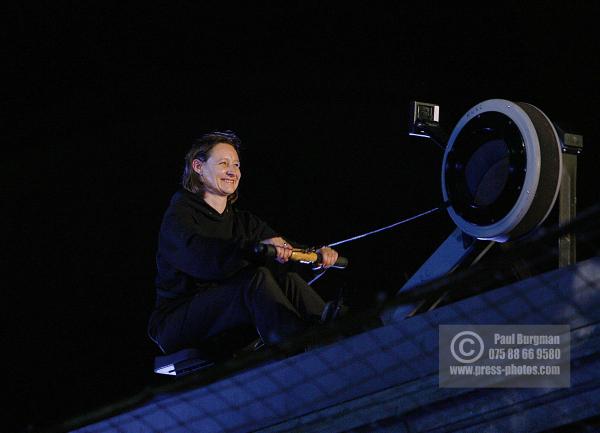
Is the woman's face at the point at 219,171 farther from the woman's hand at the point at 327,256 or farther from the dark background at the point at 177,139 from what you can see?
the dark background at the point at 177,139

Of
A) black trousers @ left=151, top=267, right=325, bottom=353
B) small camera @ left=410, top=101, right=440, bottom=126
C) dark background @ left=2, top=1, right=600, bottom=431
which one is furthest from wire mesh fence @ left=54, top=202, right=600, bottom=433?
dark background @ left=2, top=1, right=600, bottom=431

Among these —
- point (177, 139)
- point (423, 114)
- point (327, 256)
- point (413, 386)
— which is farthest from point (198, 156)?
point (177, 139)

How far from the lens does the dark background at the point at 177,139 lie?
164 inches

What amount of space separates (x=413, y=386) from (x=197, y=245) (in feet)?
2.84

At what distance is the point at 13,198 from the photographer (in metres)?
4.55

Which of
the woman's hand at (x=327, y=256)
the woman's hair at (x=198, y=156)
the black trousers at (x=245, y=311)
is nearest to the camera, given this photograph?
the black trousers at (x=245, y=311)

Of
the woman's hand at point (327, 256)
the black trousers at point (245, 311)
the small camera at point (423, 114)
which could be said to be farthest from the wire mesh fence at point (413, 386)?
the small camera at point (423, 114)

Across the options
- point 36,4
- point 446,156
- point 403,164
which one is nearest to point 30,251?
point 36,4

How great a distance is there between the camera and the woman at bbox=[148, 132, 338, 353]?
2701 mm

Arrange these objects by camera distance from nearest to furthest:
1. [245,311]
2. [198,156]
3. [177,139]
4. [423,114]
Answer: [245,311] < [423,114] < [198,156] < [177,139]

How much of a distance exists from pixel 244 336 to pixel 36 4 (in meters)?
2.13

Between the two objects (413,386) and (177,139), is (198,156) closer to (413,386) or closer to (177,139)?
(413,386)

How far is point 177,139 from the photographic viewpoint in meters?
4.47

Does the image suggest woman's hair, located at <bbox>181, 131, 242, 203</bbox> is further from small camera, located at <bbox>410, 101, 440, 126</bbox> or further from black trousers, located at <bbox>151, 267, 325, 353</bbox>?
small camera, located at <bbox>410, 101, 440, 126</bbox>
